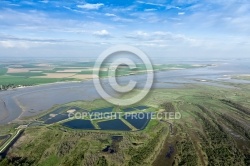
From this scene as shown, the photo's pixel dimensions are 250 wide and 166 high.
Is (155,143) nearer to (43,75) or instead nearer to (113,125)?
(113,125)

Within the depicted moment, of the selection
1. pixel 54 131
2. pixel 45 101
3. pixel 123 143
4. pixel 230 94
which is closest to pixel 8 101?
pixel 45 101

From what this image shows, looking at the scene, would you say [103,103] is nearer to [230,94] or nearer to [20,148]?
[20,148]

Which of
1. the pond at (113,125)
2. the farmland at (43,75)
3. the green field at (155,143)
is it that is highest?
the farmland at (43,75)

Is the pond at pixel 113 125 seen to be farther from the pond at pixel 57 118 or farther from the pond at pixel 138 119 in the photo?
the pond at pixel 57 118

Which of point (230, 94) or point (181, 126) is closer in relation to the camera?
point (181, 126)

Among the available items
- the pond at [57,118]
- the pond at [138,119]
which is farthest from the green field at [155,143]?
the pond at [57,118]

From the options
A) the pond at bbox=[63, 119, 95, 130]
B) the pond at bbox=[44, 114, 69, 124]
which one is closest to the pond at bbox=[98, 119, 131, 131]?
the pond at bbox=[63, 119, 95, 130]

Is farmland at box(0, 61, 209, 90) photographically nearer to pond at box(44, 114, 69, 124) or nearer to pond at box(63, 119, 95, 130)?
pond at box(44, 114, 69, 124)

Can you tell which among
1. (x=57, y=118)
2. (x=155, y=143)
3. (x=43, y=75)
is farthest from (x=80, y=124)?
(x=43, y=75)
